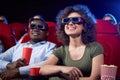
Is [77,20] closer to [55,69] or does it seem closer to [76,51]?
[76,51]

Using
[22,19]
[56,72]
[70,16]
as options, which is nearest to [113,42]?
[70,16]

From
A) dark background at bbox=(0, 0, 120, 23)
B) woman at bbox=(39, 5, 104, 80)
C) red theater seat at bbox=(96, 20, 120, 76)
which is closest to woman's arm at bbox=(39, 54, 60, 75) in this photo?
woman at bbox=(39, 5, 104, 80)

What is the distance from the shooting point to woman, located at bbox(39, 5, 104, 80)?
5.92 ft

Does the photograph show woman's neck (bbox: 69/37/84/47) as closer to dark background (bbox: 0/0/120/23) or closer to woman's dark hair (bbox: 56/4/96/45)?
woman's dark hair (bbox: 56/4/96/45)

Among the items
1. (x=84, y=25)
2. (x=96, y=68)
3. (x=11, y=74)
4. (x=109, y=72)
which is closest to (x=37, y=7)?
(x=11, y=74)

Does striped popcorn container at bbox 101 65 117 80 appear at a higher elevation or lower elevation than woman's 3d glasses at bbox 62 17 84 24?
lower

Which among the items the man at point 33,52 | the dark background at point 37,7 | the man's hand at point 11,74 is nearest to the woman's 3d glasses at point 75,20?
the man at point 33,52

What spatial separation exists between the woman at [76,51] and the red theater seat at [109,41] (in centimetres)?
20

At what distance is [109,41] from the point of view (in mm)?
2154

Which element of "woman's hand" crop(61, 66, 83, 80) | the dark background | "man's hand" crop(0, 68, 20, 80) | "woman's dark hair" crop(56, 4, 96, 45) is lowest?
"man's hand" crop(0, 68, 20, 80)

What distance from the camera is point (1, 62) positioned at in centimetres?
237

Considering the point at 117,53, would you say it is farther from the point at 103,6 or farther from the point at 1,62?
the point at 103,6

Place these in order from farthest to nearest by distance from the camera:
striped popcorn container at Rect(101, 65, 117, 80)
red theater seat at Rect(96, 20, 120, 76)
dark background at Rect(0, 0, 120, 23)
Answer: dark background at Rect(0, 0, 120, 23)
red theater seat at Rect(96, 20, 120, 76)
striped popcorn container at Rect(101, 65, 117, 80)

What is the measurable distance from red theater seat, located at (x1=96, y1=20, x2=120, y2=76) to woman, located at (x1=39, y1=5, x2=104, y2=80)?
7.9 inches
